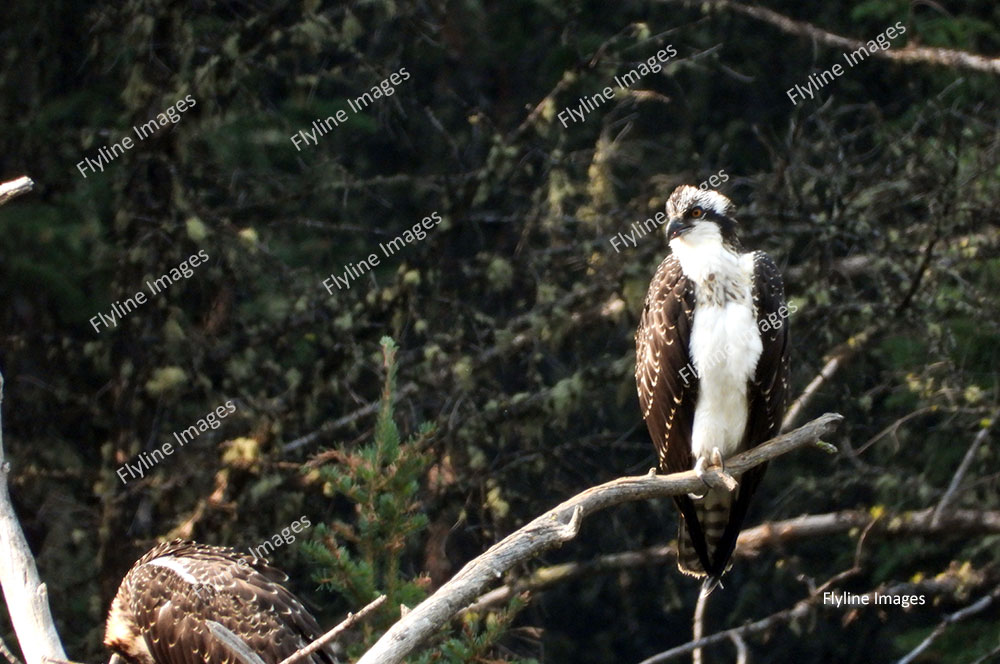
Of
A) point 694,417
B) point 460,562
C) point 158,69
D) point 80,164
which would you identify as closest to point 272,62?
point 158,69

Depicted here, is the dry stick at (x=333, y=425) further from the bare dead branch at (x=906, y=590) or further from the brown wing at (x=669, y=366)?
the brown wing at (x=669, y=366)

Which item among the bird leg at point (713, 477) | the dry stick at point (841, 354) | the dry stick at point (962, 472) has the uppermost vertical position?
the bird leg at point (713, 477)

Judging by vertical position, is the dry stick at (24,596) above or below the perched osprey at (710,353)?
above

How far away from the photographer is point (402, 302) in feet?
24.6

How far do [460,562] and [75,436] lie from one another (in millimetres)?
2459

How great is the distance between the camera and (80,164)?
24.4 ft

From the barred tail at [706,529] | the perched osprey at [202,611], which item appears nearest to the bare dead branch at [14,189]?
the perched osprey at [202,611]

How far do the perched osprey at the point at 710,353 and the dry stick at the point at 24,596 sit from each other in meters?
2.30

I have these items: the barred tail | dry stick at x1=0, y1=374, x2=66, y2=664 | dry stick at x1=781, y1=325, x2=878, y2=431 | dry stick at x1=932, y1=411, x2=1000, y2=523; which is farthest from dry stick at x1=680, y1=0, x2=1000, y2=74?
dry stick at x1=0, y1=374, x2=66, y2=664

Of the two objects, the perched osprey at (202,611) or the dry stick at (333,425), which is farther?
the dry stick at (333,425)

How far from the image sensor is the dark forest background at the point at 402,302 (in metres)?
7.14

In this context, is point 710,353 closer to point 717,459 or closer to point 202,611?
point 717,459

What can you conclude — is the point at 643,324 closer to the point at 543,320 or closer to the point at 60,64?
the point at 543,320

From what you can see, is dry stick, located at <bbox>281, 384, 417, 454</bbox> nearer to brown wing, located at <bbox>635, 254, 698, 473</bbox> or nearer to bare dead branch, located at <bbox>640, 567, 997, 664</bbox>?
bare dead branch, located at <bbox>640, 567, 997, 664</bbox>
